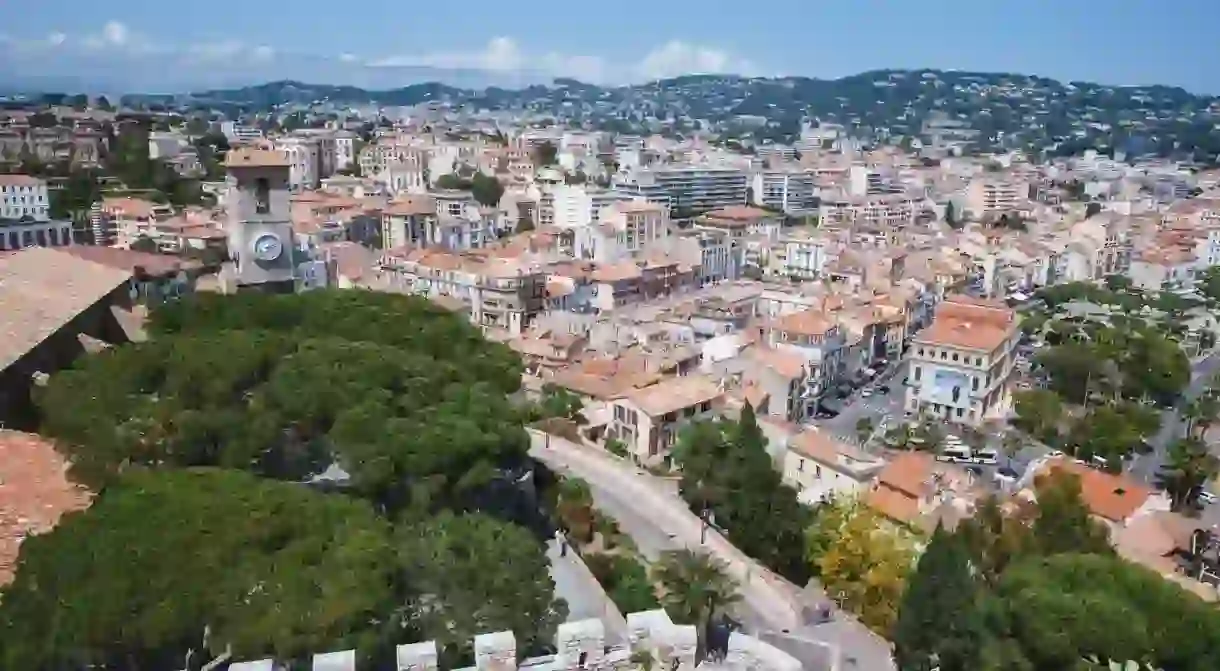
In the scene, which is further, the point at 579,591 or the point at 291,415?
the point at 291,415

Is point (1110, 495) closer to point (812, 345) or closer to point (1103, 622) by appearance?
point (1103, 622)

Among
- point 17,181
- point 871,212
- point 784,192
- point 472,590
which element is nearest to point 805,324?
point 472,590

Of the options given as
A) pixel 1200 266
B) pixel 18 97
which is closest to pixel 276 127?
pixel 18 97

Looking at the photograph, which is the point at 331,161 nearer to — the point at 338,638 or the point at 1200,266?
the point at 1200,266

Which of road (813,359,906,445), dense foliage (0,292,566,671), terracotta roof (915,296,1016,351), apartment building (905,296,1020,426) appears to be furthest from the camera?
terracotta roof (915,296,1016,351)

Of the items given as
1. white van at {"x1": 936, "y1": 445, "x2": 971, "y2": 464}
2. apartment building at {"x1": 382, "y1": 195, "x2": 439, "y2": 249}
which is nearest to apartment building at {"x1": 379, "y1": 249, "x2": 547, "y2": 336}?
apartment building at {"x1": 382, "y1": 195, "x2": 439, "y2": 249}

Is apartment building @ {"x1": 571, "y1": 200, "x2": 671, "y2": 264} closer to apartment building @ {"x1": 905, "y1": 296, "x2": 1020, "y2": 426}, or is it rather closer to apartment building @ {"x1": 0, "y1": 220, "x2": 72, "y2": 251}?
apartment building @ {"x1": 905, "y1": 296, "x2": 1020, "y2": 426}
